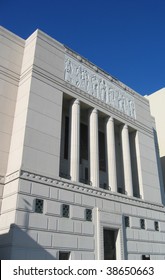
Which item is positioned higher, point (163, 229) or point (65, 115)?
point (65, 115)

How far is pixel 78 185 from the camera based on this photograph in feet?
59.0

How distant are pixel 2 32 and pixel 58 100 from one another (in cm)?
640

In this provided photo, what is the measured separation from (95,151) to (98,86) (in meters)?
6.43

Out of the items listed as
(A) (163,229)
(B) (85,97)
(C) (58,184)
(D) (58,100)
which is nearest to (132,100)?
(B) (85,97)

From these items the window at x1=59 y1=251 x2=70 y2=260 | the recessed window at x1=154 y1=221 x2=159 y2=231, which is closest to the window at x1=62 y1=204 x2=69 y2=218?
the window at x1=59 y1=251 x2=70 y2=260

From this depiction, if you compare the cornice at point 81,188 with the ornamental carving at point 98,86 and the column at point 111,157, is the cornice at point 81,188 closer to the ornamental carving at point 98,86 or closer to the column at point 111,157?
the column at point 111,157

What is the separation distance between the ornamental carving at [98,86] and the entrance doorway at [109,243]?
10920 mm

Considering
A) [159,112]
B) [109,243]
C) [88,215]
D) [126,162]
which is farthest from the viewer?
[159,112]

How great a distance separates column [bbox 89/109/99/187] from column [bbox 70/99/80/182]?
1.47m

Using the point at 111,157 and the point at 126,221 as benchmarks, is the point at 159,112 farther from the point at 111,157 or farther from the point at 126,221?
the point at 126,221

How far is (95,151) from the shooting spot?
20.8m

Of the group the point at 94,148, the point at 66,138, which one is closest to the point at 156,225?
the point at 94,148
